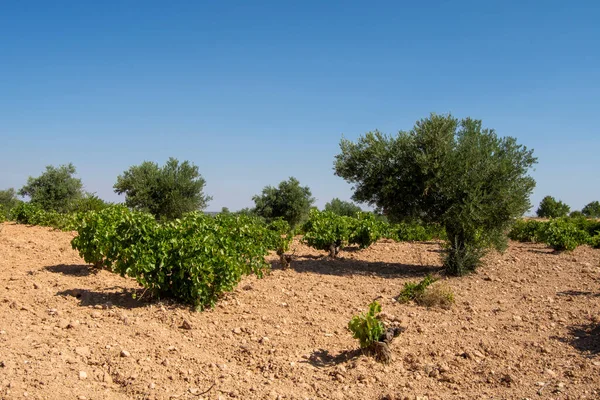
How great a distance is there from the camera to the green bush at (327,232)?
536 inches

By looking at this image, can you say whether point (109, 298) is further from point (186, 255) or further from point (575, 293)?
point (575, 293)

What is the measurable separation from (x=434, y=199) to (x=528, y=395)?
7202 millimetres

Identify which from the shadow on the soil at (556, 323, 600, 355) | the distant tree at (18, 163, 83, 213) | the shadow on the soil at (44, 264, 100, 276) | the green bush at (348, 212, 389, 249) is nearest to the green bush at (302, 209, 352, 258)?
the green bush at (348, 212, 389, 249)

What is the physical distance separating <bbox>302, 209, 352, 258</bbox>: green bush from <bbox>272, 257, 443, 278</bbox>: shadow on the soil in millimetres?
408

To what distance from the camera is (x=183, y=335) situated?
235 inches

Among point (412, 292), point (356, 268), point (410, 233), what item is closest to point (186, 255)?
point (412, 292)

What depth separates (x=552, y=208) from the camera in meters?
42.3

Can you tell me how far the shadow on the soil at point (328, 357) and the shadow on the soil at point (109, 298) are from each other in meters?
2.70

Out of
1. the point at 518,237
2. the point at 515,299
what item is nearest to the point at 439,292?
the point at 515,299

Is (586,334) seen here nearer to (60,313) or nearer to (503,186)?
(503,186)

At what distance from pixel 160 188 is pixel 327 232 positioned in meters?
12.8

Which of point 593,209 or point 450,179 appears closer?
point 450,179

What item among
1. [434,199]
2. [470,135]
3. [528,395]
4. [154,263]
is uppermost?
[470,135]

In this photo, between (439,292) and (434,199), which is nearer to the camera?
(439,292)
